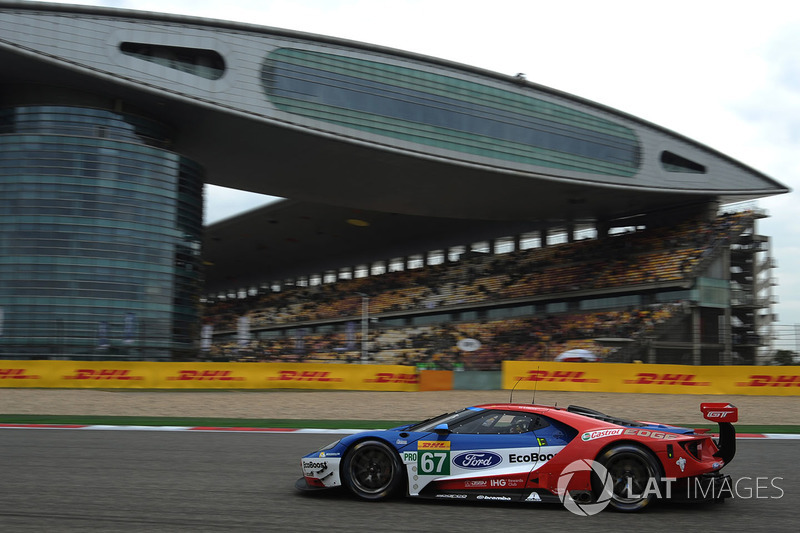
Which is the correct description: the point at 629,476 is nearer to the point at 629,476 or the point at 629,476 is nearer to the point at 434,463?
the point at 629,476

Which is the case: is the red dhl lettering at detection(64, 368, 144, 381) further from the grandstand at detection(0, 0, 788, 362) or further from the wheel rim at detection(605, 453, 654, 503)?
the wheel rim at detection(605, 453, 654, 503)

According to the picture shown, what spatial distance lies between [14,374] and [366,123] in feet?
63.4

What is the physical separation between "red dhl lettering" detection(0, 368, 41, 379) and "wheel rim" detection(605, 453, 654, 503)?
22.5 meters

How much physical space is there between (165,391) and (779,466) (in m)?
19.1

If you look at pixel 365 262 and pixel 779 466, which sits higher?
pixel 365 262

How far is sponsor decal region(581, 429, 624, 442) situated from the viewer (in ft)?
21.7

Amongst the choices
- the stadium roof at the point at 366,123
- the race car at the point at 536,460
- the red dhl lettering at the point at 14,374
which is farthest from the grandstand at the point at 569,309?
the race car at the point at 536,460

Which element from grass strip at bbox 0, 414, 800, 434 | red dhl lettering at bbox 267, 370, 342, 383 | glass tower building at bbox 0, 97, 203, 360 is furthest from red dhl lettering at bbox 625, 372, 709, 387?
glass tower building at bbox 0, 97, 203, 360

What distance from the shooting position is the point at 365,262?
65562 mm

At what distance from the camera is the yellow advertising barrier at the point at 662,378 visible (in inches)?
877

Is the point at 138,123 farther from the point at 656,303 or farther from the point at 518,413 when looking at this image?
the point at 518,413

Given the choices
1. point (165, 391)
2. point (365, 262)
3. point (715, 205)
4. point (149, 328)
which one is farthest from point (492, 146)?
point (365, 262)

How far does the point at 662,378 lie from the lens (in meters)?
22.9
